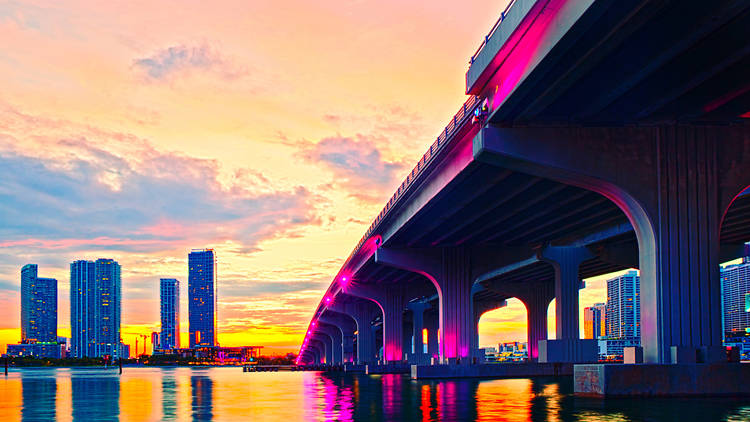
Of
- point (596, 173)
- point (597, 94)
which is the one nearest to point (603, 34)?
point (597, 94)

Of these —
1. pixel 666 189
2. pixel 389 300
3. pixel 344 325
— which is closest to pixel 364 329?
pixel 389 300

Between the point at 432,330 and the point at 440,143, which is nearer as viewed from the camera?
the point at 440,143

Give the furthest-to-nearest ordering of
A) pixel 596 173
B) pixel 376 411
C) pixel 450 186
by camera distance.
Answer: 1. pixel 450 186
2. pixel 596 173
3. pixel 376 411

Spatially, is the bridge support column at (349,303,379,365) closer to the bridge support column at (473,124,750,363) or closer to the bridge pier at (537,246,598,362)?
the bridge pier at (537,246,598,362)

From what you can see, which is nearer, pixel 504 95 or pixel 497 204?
pixel 504 95

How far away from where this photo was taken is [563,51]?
25391 mm

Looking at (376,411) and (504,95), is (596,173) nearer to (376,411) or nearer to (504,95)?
(504,95)

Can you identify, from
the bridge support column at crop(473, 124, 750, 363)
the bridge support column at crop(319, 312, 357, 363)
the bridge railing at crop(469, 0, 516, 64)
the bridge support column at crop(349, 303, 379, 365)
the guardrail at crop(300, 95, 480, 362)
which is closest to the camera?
the bridge railing at crop(469, 0, 516, 64)

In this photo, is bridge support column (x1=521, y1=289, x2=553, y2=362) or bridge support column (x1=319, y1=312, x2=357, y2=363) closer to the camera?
bridge support column (x1=521, y1=289, x2=553, y2=362)

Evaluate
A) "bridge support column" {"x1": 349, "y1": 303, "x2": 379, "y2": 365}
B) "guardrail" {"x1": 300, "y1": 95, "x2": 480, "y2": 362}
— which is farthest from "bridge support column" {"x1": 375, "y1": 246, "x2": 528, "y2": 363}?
"bridge support column" {"x1": 349, "y1": 303, "x2": 379, "y2": 365}

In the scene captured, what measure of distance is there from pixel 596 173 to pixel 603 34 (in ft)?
33.5

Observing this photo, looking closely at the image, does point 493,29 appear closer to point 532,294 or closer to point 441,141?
point 441,141

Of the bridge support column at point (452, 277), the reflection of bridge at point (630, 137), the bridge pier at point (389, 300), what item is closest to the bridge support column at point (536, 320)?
the bridge pier at point (389, 300)

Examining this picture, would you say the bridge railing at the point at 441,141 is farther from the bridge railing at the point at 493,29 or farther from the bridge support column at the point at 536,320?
the bridge support column at the point at 536,320
